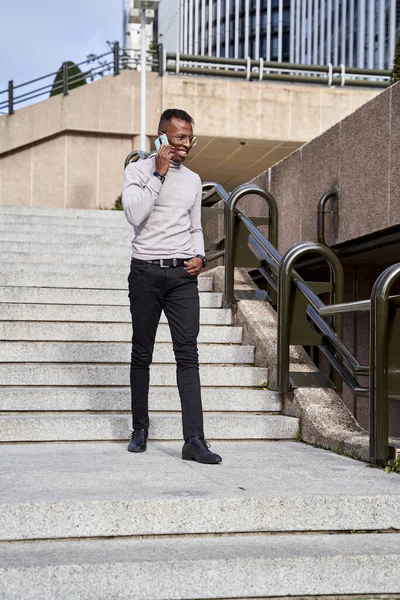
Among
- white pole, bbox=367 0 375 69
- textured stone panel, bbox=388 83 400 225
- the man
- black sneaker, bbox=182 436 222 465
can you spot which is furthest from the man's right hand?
white pole, bbox=367 0 375 69

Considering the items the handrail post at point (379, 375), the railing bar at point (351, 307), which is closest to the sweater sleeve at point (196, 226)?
the railing bar at point (351, 307)

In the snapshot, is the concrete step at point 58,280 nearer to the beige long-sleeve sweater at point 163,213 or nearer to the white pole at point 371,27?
the beige long-sleeve sweater at point 163,213

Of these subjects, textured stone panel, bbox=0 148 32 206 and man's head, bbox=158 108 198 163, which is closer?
man's head, bbox=158 108 198 163

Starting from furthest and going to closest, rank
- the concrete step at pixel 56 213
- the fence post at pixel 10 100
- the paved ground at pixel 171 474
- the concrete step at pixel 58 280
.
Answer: the fence post at pixel 10 100, the concrete step at pixel 56 213, the concrete step at pixel 58 280, the paved ground at pixel 171 474

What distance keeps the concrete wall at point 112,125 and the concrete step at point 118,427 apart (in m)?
16.4

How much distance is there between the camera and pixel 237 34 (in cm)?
8056

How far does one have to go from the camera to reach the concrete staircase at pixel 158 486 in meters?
3.01

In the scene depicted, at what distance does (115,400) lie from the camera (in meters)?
5.71

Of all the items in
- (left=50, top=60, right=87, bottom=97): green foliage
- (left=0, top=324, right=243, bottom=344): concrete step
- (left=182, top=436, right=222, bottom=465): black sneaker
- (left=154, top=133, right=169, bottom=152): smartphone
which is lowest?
(left=182, top=436, right=222, bottom=465): black sneaker

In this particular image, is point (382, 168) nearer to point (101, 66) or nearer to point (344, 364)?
point (344, 364)

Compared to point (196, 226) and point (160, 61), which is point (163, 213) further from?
point (160, 61)

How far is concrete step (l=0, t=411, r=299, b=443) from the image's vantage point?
5238 millimetres

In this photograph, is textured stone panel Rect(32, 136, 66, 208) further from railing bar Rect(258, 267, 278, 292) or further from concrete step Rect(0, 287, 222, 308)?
railing bar Rect(258, 267, 278, 292)

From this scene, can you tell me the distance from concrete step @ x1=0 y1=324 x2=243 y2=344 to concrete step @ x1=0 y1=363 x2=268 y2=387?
406 millimetres
